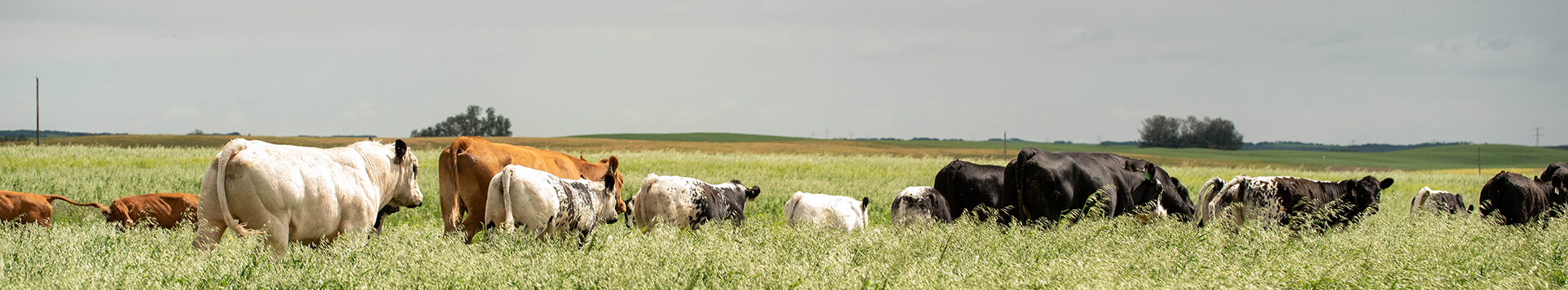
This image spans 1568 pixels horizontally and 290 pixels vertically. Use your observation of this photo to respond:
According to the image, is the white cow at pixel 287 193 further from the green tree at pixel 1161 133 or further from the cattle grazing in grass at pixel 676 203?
the green tree at pixel 1161 133

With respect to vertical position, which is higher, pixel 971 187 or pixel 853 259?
pixel 971 187

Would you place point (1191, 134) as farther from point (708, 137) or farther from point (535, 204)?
point (535, 204)

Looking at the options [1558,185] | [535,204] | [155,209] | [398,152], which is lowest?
[155,209]

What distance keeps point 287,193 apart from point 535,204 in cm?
186

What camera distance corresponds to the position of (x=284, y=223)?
5449 millimetres

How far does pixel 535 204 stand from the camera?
687 centimetres

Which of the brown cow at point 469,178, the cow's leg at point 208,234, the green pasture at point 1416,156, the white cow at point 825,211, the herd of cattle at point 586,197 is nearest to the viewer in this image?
the herd of cattle at point 586,197

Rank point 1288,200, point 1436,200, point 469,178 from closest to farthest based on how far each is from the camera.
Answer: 1. point 469,178
2. point 1288,200
3. point 1436,200

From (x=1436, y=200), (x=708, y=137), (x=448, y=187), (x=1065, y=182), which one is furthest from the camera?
(x=708, y=137)

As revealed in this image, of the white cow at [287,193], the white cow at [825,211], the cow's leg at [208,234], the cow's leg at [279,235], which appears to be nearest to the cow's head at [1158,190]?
the white cow at [825,211]

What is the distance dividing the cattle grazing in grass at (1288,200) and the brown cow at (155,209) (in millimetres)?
10366

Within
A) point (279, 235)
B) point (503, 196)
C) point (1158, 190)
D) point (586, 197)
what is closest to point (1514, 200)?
point (1158, 190)

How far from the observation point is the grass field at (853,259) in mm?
4590

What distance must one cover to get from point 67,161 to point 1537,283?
81.4ft
